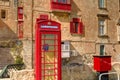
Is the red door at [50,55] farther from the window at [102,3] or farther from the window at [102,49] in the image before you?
the window at [102,3]

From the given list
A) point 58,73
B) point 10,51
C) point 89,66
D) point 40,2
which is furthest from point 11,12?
point 58,73

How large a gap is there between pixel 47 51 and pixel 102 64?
5.05 metres

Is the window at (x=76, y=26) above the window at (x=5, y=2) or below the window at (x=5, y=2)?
below

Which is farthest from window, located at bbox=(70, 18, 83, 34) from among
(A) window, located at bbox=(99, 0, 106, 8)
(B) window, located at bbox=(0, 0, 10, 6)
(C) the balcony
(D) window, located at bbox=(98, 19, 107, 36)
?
(B) window, located at bbox=(0, 0, 10, 6)

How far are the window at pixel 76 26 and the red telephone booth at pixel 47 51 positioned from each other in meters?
8.04

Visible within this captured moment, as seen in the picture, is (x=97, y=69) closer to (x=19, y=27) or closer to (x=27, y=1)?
(x=27, y=1)

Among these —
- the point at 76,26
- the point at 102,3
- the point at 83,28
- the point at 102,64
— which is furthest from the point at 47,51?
the point at 102,3

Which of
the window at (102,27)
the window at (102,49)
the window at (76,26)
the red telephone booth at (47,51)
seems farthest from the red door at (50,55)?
the window at (102,49)

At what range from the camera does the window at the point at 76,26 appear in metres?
21.2

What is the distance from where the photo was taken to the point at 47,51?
13016 mm

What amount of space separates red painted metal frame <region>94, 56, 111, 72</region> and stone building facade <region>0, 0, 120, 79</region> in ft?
9.45

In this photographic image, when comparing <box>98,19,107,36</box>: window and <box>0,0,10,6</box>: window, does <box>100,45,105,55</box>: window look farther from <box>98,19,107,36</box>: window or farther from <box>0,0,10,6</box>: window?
<box>0,0,10,6</box>: window

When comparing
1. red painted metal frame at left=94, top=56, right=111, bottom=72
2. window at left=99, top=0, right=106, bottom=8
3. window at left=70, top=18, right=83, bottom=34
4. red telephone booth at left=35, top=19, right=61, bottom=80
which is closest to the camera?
red telephone booth at left=35, top=19, right=61, bottom=80

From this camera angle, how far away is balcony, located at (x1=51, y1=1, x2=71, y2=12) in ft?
65.3
